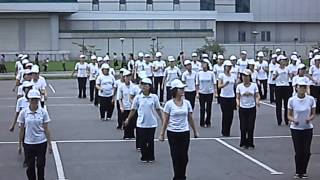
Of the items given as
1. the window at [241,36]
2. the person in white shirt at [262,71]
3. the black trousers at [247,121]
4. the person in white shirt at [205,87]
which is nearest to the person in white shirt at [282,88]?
the person in white shirt at [205,87]

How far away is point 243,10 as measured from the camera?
9000 centimetres

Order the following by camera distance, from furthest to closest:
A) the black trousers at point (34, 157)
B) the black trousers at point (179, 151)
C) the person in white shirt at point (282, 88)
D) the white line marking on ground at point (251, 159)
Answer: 1. the person in white shirt at point (282, 88)
2. the white line marking on ground at point (251, 159)
3. the black trousers at point (179, 151)
4. the black trousers at point (34, 157)

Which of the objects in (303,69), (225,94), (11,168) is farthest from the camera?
(225,94)

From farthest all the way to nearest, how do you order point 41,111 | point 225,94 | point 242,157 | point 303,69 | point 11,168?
point 225,94
point 303,69
point 242,157
point 11,168
point 41,111

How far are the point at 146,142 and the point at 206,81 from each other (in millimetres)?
6188

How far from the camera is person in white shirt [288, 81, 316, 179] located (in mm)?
12938

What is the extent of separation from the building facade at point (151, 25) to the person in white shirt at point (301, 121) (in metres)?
68.5

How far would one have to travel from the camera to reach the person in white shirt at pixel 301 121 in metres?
12.9

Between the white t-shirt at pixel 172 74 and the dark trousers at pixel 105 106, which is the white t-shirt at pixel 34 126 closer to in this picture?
the dark trousers at pixel 105 106

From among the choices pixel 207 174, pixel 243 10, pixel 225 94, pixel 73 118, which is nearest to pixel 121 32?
pixel 243 10

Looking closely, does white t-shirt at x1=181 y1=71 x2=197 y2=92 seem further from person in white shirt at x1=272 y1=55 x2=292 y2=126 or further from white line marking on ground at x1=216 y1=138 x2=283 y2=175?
white line marking on ground at x1=216 y1=138 x2=283 y2=175

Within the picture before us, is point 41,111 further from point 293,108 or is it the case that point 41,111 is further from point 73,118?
point 73,118

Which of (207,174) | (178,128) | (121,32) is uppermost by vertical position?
(121,32)

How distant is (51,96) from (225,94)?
16229mm
